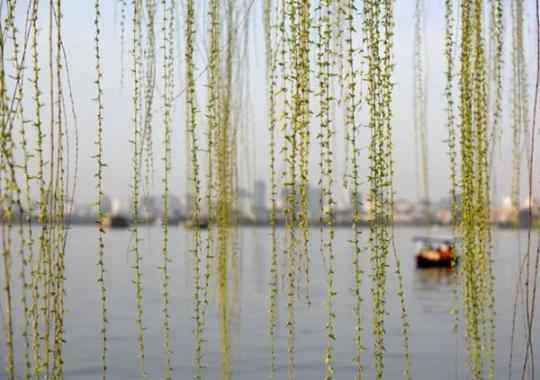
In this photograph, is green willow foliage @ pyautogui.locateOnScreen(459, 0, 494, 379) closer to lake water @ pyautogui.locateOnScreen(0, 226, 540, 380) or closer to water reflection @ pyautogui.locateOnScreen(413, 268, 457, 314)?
lake water @ pyautogui.locateOnScreen(0, 226, 540, 380)

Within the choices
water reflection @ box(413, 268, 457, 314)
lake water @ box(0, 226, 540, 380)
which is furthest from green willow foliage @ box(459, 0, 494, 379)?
water reflection @ box(413, 268, 457, 314)

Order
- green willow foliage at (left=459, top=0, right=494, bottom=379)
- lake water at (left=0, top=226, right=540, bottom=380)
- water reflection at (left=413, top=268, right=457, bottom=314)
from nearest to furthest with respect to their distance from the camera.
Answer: green willow foliage at (left=459, top=0, right=494, bottom=379)
lake water at (left=0, top=226, right=540, bottom=380)
water reflection at (left=413, top=268, right=457, bottom=314)

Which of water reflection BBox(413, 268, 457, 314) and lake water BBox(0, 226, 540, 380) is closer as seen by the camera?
lake water BBox(0, 226, 540, 380)

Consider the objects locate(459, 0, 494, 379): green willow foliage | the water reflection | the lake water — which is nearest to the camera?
locate(459, 0, 494, 379): green willow foliage

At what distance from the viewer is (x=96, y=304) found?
2033 centimetres

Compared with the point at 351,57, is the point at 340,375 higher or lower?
lower

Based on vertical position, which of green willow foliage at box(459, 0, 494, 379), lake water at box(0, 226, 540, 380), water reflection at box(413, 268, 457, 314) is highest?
green willow foliage at box(459, 0, 494, 379)

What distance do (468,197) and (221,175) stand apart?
3.77 feet

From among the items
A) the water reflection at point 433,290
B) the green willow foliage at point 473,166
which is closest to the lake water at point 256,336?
the water reflection at point 433,290

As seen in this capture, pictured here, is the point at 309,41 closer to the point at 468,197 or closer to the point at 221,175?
the point at 221,175

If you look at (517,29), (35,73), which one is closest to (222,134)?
(35,73)

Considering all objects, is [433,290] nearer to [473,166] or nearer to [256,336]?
[256,336]

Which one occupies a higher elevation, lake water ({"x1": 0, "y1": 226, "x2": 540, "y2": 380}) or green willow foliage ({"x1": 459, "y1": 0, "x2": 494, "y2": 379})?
green willow foliage ({"x1": 459, "y1": 0, "x2": 494, "y2": 379})

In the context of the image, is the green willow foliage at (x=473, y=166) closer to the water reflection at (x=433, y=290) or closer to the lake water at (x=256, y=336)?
the lake water at (x=256, y=336)
